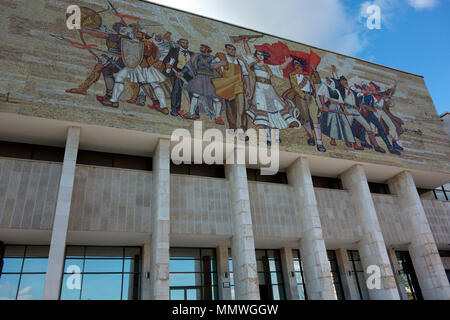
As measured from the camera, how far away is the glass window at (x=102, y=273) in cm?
1466

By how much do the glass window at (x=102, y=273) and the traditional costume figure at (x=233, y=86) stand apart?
24.9ft

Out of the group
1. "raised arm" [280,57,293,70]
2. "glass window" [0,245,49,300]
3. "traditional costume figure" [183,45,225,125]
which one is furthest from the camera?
"raised arm" [280,57,293,70]

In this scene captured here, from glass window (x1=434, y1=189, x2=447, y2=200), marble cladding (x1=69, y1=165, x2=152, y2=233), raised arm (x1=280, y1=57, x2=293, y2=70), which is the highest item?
raised arm (x1=280, y1=57, x2=293, y2=70)

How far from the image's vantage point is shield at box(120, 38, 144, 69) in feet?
51.5

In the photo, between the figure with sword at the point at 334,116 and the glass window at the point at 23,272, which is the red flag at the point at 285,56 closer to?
the figure with sword at the point at 334,116

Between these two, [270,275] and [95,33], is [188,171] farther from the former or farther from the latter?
[95,33]

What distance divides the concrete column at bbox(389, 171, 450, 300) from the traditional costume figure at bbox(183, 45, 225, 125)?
11742mm

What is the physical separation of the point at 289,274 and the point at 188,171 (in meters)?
7.45

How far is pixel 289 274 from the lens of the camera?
18125mm

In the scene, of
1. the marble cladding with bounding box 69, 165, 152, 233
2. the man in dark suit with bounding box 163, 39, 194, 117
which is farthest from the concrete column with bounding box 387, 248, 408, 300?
the man in dark suit with bounding box 163, 39, 194, 117

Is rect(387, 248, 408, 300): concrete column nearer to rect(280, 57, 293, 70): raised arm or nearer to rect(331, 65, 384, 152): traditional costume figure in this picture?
rect(331, 65, 384, 152): traditional costume figure

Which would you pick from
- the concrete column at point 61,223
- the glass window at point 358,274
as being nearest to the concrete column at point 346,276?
the glass window at point 358,274

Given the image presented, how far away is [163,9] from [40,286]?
1380 cm

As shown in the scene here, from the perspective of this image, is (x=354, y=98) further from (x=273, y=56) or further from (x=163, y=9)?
(x=163, y=9)
